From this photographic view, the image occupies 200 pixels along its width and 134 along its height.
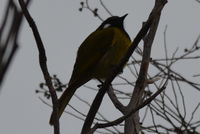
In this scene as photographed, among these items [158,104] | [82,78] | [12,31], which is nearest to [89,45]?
[82,78]

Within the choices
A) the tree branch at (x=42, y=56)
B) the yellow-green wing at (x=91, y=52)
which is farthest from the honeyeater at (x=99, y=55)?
the tree branch at (x=42, y=56)

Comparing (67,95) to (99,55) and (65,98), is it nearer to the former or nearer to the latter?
(65,98)

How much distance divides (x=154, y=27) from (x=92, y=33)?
1.75 m

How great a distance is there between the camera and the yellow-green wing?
3980 millimetres

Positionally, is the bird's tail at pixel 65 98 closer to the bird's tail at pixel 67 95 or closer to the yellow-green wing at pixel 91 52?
the bird's tail at pixel 67 95

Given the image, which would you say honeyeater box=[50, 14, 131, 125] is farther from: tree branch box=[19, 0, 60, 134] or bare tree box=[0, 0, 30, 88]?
bare tree box=[0, 0, 30, 88]

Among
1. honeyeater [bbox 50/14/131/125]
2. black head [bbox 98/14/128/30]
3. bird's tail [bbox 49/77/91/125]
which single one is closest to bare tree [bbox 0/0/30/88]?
bird's tail [bbox 49/77/91/125]

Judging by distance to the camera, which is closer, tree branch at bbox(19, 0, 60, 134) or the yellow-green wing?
tree branch at bbox(19, 0, 60, 134)

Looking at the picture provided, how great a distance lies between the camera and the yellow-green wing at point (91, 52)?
13.1ft

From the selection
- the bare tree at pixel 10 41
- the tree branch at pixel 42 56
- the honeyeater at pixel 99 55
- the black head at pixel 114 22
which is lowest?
the bare tree at pixel 10 41

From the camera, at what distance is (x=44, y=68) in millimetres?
1968

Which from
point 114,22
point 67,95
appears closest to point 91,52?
point 67,95

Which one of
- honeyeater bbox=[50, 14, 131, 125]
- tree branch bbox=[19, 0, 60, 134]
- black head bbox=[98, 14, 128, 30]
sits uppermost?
black head bbox=[98, 14, 128, 30]

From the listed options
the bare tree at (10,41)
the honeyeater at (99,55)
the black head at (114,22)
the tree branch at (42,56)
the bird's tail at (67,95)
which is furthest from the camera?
the black head at (114,22)
